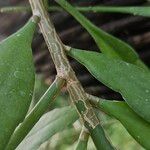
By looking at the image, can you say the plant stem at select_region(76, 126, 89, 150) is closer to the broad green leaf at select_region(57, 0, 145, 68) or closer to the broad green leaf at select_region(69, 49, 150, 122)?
the broad green leaf at select_region(69, 49, 150, 122)

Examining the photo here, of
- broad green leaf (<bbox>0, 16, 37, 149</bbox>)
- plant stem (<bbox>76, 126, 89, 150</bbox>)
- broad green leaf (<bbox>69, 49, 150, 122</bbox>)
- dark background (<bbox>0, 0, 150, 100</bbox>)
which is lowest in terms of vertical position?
dark background (<bbox>0, 0, 150, 100</bbox>)

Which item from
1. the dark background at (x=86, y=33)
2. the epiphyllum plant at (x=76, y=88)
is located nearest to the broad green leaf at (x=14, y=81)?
the epiphyllum plant at (x=76, y=88)

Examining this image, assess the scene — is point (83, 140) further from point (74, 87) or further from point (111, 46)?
point (111, 46)

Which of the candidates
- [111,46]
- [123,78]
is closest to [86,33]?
[111,46]

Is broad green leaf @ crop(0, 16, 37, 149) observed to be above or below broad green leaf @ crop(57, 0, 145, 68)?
above

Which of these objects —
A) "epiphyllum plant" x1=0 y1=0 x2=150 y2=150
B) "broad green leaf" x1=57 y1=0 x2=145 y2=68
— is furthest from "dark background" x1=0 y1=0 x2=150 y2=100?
"epiphyllum plant" x1=0 y1=0 x2=150 y2=150

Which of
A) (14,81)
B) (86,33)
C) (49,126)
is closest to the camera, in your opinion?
(14,81)
